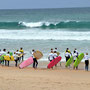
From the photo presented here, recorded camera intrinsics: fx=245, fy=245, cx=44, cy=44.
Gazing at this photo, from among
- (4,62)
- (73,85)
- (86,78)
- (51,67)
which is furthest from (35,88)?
(4,62)

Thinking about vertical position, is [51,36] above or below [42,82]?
above

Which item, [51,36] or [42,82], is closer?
[42,82]

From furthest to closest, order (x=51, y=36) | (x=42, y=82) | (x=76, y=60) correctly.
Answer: (x=51, y=36) → (x=76, y=60) → (x=42, y=82)

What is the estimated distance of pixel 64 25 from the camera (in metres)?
42.6

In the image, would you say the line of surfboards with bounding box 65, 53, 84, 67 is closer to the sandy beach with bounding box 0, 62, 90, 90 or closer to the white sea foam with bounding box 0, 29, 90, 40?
the sandy beach with bounding box 0, 62, 90, 90

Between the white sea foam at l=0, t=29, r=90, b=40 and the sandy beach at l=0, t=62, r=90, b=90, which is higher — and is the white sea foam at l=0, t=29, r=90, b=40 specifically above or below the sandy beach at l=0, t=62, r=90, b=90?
above

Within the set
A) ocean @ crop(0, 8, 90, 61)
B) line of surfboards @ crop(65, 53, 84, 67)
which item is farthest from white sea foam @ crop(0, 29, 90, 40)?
line of surfboards @ crop(65, 53, 84, 67)

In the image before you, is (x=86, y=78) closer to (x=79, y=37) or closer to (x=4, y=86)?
(x=4, y=86)

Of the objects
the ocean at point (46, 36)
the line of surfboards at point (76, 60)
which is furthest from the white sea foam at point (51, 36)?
the line of surfboards at point (76, 60)

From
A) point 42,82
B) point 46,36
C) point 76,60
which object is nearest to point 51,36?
point 46,36

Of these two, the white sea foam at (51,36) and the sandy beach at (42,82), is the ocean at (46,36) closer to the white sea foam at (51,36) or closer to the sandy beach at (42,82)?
the white sea foam at (51,36)

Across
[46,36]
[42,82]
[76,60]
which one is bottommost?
[42,82]

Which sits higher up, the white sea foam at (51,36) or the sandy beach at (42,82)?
the white sea foam at (51,36)

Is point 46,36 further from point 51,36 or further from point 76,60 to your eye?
point 76,60
